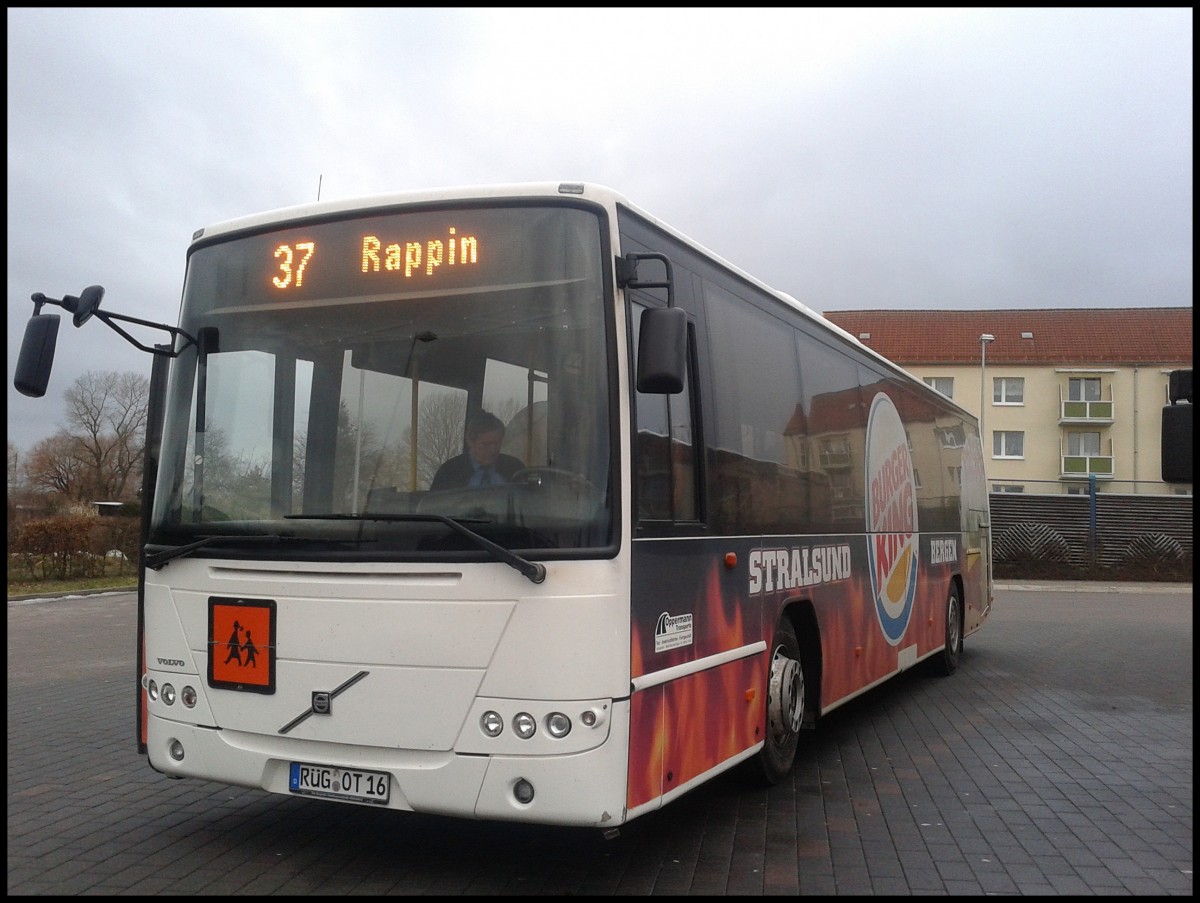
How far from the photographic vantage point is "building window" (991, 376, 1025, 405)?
59.9 metres

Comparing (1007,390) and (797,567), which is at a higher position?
(1007,390)

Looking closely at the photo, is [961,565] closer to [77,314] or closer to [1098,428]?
[77,314]

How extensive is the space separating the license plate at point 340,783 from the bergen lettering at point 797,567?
241 centimetres

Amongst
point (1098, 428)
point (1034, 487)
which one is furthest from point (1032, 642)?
point (1098, 428)

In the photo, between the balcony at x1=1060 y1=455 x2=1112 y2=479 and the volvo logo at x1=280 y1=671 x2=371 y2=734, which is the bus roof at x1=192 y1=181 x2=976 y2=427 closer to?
the volvo logo at x1=280 y1=671 x2=371 y2=734

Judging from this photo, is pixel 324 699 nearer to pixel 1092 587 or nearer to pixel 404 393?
pixel 404 393

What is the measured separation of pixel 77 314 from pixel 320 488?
4.99ft

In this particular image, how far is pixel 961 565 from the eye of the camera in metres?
13.5

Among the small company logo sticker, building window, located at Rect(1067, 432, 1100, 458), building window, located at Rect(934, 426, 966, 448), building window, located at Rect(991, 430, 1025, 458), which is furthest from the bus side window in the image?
building window, located at Rect(1067, 432, 1100, 458)

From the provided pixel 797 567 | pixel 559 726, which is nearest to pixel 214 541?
pixel 559 726

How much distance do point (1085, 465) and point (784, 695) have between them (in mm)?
56543

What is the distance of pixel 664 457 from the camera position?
5531 mm

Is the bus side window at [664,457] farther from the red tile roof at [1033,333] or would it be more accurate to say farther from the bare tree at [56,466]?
the red tile roof at [1033,333]

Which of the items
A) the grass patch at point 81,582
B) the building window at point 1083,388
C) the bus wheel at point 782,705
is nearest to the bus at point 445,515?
the bus wheel at point 782,705
